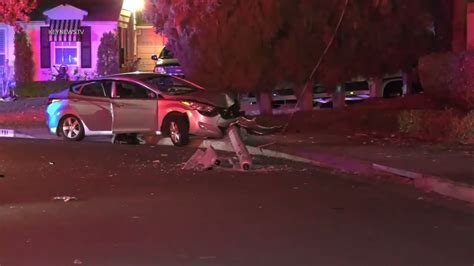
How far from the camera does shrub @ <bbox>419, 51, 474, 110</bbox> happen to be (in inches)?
592

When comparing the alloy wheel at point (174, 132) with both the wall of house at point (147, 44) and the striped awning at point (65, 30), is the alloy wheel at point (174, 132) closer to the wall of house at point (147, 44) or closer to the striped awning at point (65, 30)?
the striped awning at point (65, 30)

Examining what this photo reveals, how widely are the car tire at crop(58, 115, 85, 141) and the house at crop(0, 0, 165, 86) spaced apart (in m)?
13.7

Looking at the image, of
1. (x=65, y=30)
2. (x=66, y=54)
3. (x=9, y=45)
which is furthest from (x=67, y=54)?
(x=9, y=45)

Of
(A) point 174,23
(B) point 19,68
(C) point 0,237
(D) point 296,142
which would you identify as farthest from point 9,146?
(B) point 19,68

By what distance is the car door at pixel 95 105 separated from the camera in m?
17.4

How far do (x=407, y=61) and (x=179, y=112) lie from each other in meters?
6.73

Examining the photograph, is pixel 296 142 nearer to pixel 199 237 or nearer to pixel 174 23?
pixel 174 23

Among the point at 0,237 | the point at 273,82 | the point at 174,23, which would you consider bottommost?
the point at 0,237

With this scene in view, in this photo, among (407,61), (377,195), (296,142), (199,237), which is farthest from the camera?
(407,61)

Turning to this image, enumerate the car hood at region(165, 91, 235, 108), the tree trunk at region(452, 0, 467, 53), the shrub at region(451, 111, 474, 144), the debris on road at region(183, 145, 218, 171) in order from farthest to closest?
the tree trunk at region(452, 0, 467, 53), the car hood at region(165, 91, 235, 108), the shrub at region(451, 111, 474, 144), the debris on road at region(183, 145, 218, 171)

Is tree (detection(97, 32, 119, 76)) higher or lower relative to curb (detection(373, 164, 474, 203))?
higher

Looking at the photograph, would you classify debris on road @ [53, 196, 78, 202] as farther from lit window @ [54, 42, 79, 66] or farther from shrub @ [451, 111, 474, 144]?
lit window @ [54, 42, 79, 66]

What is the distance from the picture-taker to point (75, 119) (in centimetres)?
1794

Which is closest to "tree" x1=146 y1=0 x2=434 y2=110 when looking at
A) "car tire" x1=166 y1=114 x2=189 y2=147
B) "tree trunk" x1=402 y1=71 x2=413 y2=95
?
"tree trunk" x1=402 y1=71 x2=413 y2=95
